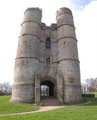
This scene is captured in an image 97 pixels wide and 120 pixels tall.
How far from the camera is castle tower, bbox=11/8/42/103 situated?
26155 mm

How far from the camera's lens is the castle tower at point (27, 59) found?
26155 mm

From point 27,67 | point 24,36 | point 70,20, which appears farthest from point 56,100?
point 70,20

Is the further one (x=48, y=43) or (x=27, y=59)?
(x=48, y=43)

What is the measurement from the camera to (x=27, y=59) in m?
27.6

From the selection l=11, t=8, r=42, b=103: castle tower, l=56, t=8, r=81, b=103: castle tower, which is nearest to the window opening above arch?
l=56, t=8, r=81, b=103: castle tower

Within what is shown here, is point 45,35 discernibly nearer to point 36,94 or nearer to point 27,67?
point 27,67

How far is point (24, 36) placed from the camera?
29156mm

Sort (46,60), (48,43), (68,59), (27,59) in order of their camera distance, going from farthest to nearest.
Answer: (48,43) < (46,60) < (68,59) < (27,59)

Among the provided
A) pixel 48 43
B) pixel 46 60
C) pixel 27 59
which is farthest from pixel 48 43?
pixel 27 59

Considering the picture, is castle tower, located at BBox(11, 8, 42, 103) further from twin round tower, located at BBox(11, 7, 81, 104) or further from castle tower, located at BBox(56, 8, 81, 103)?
castle tower, located at BBox(56, 8, 81, 103)

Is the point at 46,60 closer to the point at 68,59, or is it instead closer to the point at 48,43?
the point at 48,43

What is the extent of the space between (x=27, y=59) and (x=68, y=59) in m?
6.17

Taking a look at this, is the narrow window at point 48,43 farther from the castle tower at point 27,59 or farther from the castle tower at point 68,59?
the castle tower at point 27,59

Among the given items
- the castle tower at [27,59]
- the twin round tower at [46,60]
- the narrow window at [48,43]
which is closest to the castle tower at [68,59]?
the twin round tower at [46,60]
